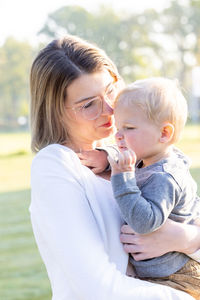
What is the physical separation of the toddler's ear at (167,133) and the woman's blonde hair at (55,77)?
33 cm

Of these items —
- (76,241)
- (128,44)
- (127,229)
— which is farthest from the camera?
(128,44)

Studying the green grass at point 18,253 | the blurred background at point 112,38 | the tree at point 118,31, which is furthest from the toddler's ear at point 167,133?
the tree at point 118,31

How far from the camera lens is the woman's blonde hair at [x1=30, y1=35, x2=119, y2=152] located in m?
1.81

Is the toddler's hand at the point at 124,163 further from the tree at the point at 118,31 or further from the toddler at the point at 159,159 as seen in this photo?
the tree at the point at 118,31

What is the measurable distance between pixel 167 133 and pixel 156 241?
0.35 metres

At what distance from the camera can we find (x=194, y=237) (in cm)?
171

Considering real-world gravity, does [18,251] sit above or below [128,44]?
above

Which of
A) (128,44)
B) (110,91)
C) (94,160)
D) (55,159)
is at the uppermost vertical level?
(110,91)

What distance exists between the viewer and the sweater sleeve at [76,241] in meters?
1.48

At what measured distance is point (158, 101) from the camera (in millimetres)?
1700

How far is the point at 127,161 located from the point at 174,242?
309mm

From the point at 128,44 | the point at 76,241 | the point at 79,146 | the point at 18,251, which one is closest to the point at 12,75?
the point at 128,44

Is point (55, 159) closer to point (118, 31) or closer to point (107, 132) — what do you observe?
point (107, 132)

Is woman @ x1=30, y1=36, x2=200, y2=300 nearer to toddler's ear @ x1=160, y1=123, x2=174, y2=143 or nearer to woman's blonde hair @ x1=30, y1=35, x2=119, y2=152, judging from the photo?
woman's blonde hair @ x1=30, y1=35, x2=119, y2=152
